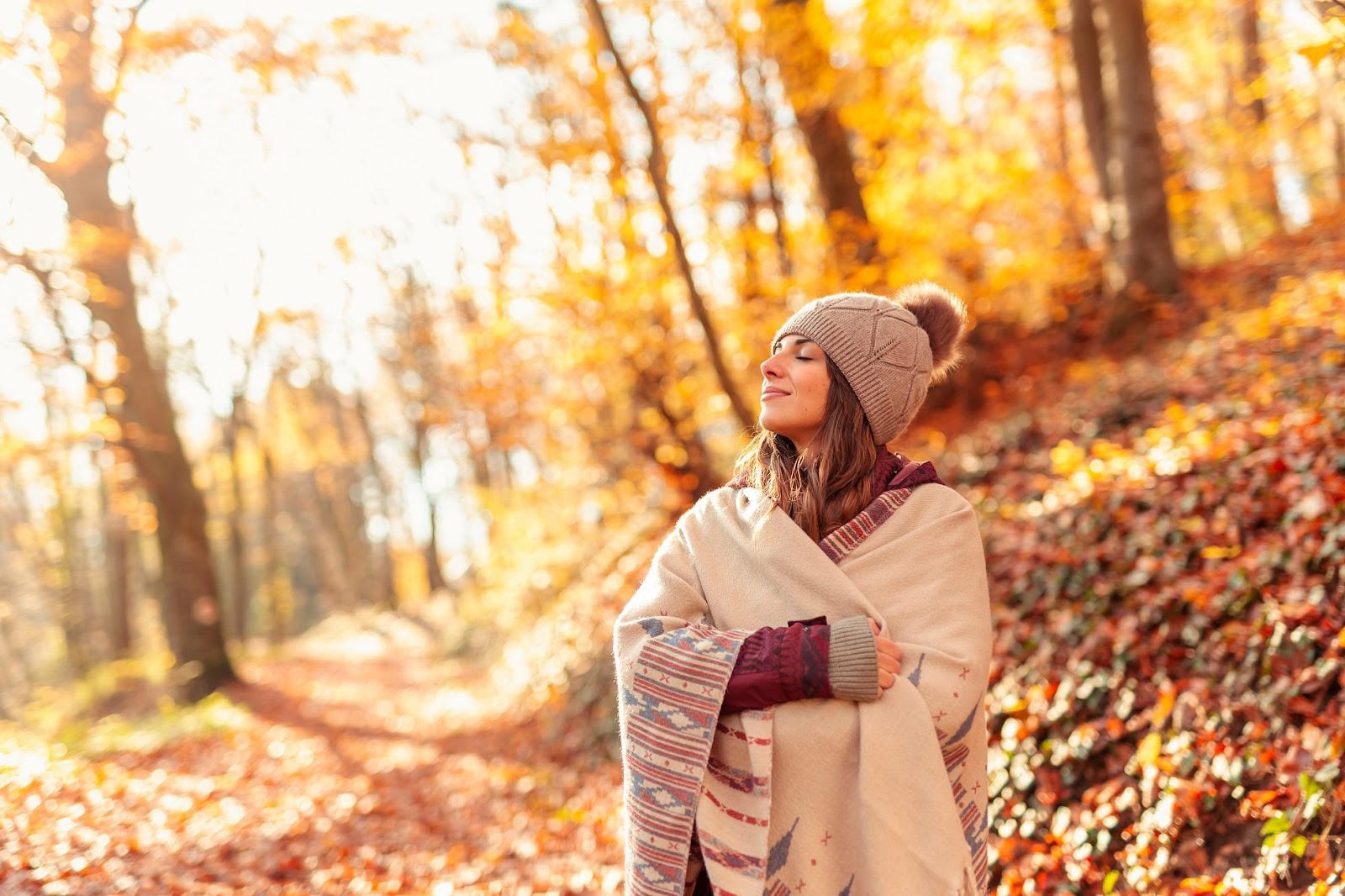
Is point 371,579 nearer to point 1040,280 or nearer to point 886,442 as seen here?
point 1040,280

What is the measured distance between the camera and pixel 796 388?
246cm

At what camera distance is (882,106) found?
25.7 feet

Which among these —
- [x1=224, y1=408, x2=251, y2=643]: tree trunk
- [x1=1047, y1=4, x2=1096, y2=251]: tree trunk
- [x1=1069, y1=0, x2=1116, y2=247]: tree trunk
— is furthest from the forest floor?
[x1=224, y1=408, x2=251, y2=643]: tree trunk

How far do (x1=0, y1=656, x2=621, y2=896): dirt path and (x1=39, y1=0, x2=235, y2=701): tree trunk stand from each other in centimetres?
225

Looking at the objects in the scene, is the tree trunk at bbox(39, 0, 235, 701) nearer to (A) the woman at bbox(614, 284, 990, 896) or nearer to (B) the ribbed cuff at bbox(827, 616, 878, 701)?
(A) the woman at bbox(614, 284, 990, 896)

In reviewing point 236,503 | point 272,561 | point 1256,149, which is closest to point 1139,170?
point 1256,149

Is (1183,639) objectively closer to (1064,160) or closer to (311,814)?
(311,814)

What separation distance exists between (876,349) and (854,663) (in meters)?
0.83

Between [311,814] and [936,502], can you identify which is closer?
[936,502]

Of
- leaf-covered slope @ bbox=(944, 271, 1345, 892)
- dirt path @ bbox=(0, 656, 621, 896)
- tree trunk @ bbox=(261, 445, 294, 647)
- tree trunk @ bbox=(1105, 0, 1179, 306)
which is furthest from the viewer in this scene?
tree trunk @ bbox=(261, 445, 294, 647)

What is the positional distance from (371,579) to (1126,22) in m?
31.0

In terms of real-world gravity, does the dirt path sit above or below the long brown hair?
below

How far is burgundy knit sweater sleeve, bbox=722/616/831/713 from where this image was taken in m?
2.10

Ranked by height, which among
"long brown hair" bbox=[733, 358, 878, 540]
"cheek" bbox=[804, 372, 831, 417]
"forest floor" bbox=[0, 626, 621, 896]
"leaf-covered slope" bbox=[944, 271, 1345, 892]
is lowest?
"forest floor" bbox=[0, 626, 621, 896]
